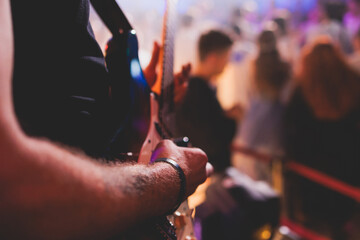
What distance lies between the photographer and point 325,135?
94.6 inches

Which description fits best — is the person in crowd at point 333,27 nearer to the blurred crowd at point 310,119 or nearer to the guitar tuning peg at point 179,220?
the blurred crowd at point 310,119

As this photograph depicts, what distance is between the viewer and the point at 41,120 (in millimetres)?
539

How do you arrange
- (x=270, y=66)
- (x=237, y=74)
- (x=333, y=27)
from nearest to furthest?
(x=270, y=66)
(x=333, y=27)
(x=237, y=74)

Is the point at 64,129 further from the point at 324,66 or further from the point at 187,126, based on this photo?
the point at 324,66

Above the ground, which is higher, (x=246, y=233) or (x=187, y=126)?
(x=187, y=126)

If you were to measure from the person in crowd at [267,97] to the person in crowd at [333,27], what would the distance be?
110 centimetres

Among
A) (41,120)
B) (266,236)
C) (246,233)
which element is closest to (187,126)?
(246,233)

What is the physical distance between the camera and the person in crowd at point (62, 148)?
0.35 meters

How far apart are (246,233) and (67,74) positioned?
1744 millimetres

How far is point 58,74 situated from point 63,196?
30cm

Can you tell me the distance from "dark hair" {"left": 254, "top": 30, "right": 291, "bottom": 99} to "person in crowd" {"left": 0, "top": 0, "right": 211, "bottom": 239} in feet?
7.98

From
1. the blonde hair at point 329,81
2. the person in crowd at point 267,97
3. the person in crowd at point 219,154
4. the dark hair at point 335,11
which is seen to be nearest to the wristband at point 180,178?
the person in crowd at point 219,154

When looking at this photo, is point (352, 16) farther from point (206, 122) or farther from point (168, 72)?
point (168, 72)

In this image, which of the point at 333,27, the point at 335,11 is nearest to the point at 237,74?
the point at 333,27
